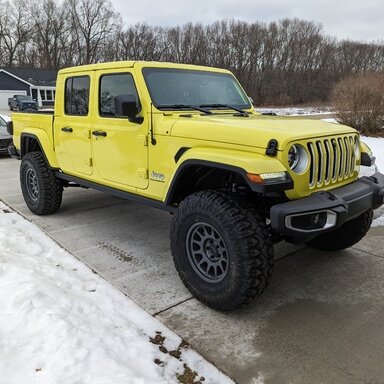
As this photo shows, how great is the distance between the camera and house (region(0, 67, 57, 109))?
141ft

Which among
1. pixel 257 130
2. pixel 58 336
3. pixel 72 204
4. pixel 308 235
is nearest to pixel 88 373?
pixel 58 336

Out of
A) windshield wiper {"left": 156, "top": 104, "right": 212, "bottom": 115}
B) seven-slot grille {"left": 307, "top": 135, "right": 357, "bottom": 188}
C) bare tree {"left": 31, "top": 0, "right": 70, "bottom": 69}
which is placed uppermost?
bare tree {"left": 31, "top": 0, "right": 70, "bottom": 69}

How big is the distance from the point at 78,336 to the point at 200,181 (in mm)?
1611

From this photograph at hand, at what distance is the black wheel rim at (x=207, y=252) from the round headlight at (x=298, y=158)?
743mm

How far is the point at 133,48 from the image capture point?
7044 centimetres

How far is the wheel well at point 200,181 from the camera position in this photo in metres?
3.31

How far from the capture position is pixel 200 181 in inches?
141

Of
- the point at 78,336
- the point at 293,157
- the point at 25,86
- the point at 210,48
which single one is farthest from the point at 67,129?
the point at 210,48

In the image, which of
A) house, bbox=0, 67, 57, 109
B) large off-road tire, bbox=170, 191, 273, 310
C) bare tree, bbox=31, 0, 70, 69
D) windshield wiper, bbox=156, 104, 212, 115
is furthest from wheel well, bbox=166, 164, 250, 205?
bare tree, bbox=31, 0, 70, 69

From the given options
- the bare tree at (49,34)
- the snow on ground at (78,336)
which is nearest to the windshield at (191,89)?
the snow on ground at (78,336)

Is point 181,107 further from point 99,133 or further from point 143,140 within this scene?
point 99,133

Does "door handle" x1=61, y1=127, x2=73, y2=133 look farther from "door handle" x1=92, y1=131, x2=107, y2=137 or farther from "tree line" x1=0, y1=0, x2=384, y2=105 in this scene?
"tree line" x1=0, y1=0, x2=384, y2=105

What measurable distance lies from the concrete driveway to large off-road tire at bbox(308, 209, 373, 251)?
0.10m

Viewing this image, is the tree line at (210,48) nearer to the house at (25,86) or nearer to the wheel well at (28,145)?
the house at (25,86)
